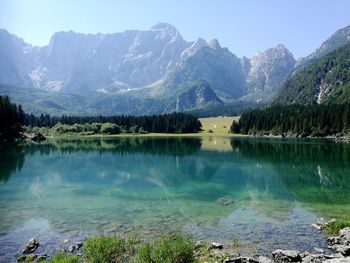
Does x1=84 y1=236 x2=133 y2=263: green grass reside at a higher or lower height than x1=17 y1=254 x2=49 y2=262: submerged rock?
higher

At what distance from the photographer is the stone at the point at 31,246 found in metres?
28.0

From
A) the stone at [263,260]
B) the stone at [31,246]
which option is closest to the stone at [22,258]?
the stone at [31,246]

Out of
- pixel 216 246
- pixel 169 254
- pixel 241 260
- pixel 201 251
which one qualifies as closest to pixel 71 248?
pixel 169 254

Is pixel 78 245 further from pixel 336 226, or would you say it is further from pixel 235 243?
pixel 336 226

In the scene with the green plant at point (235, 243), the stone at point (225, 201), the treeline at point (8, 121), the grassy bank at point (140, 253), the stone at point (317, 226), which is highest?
the treeline at point (8, 121)

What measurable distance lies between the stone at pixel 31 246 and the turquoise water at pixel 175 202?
0.61 meters

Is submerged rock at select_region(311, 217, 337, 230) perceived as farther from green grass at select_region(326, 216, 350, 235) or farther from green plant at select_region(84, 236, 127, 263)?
green plant at select_region(84, 236, 127, 263)

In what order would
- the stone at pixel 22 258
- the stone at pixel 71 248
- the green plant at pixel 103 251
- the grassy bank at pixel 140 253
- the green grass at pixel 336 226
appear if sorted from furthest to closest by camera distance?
the green grass at pixel 336 226 → the stone at pixel 71 248 → the stone at pixel 22 258 → the green plant at pixel 103 251 → the grassy bank at pixel 140 253

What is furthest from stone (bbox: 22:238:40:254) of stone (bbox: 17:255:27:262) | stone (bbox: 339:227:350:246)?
stone (bbox: 339:227:350:246)

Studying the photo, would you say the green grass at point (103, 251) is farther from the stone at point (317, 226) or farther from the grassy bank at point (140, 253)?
the stone at point (317, 226)

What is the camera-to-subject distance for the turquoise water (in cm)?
3331

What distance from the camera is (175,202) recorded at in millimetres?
48188

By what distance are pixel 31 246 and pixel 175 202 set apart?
2240cm

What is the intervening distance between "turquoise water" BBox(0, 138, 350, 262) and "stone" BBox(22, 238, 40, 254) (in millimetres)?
607
